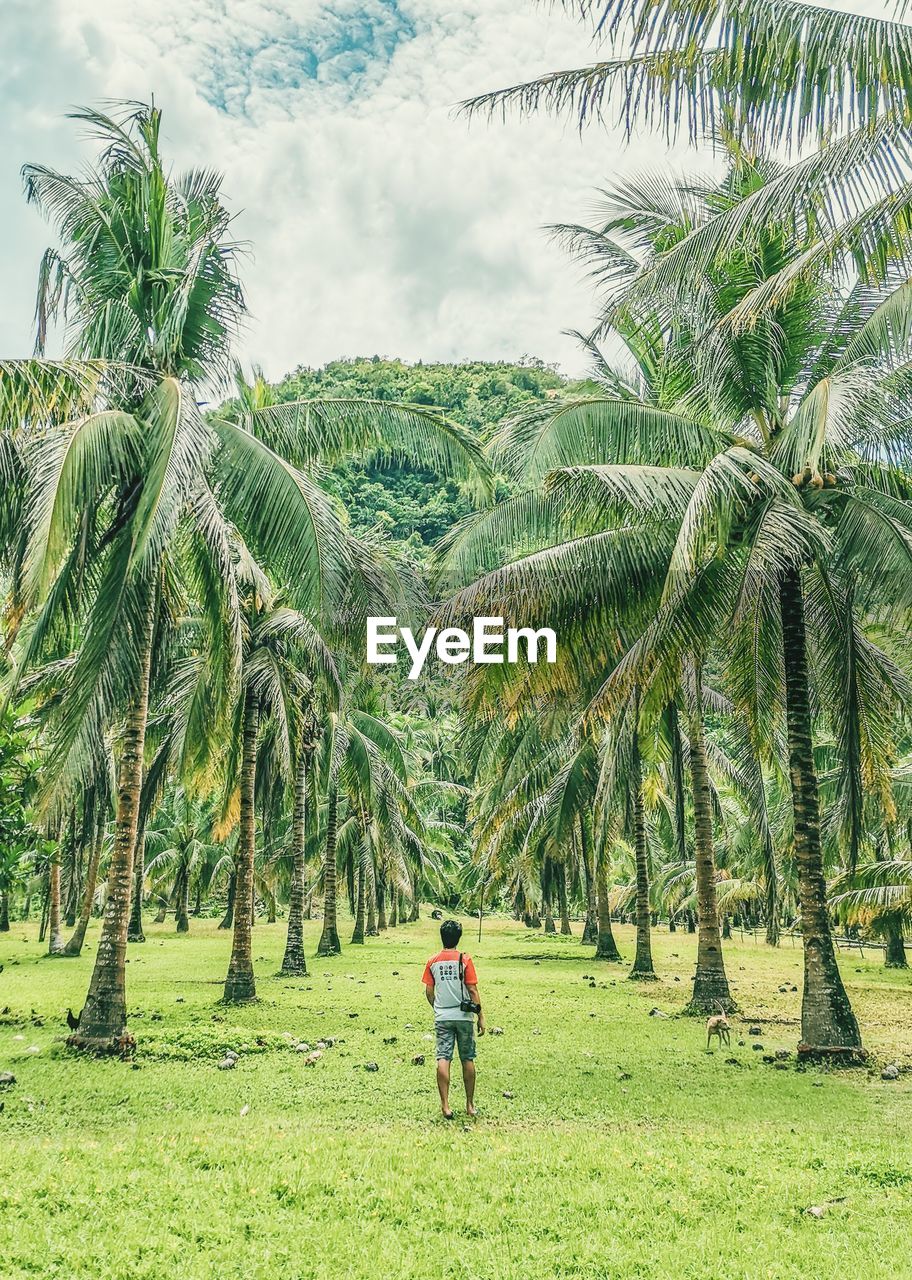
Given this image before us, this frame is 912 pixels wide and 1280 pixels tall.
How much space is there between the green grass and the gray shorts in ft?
1.77

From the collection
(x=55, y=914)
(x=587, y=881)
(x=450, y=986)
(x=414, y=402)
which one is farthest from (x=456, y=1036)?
(x=414, y=402)

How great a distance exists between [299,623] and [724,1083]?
861 cm

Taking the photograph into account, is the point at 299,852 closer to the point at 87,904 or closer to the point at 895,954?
the point at 87,904

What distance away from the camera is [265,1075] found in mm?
9273

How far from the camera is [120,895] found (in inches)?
417

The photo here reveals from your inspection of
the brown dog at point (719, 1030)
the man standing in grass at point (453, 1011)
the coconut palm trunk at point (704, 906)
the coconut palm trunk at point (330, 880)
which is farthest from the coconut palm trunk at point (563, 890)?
the man standing in grass at point (453, 1011)

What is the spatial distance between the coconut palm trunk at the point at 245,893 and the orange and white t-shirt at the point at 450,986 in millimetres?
7211

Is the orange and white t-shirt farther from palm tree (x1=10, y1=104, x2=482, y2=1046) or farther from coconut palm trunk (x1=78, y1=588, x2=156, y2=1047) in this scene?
coconut palm trunk (x1=78, y1=588, x2=156, y2=1047)

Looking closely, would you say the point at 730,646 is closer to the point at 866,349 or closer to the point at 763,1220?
the point at 866,349

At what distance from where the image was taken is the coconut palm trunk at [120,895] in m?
10.1

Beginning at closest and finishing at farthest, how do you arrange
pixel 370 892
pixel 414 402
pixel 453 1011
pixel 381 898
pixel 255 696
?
pixel 453 1011, pixel 255 696, pixel 414 402, pixel 370 892, pixel 381 898

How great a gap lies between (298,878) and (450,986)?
11.5 metres

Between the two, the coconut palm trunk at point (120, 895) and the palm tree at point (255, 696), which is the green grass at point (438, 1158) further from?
the palm tree at point (255, 696)

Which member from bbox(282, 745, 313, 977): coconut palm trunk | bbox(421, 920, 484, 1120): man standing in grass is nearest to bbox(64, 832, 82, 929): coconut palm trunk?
bbox(282, 745, 313, 977): coconut palm trunk
